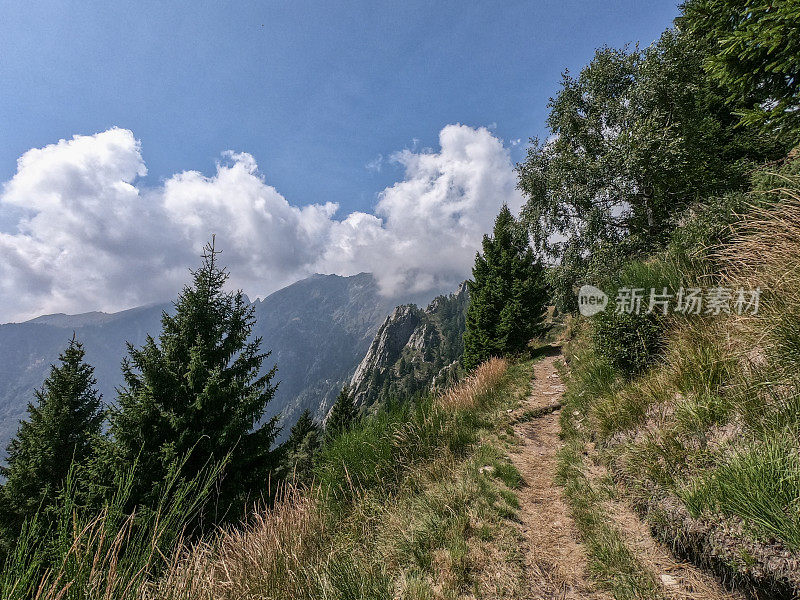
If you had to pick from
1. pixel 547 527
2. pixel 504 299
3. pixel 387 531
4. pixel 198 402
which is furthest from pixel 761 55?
pixel 198 402

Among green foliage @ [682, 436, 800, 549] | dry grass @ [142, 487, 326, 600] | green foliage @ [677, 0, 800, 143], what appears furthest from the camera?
green foliage @ [677, 0, 800, 143]

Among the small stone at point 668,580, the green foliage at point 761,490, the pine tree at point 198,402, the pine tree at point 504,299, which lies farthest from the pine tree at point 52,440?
the pine tree at point 504,299

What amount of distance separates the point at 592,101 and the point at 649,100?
304 cm

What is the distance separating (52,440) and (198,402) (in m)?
11.5

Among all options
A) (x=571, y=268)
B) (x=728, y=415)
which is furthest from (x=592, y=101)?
(x=728, y=415)

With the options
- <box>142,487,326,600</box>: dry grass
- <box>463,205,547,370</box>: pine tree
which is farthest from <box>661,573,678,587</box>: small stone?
<box>463,205,547,370</box>: pine tree

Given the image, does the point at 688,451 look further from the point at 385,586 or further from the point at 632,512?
the point at 385,586

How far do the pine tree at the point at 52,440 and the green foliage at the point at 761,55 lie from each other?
72.7 feet

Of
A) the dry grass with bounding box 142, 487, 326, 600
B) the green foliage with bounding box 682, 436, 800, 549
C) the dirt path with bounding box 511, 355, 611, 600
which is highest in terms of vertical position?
the green foliage with bounding box 682, 436, 800, 549

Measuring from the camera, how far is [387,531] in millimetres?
3986

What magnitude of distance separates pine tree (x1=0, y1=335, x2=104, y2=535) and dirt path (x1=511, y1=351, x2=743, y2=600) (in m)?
15.7

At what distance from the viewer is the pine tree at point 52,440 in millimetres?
12719

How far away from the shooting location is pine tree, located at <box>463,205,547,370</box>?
20484 millimetres

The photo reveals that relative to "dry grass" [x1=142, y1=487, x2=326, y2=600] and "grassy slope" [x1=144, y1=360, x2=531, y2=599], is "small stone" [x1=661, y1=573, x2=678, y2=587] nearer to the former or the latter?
"grassy slope" [x1=144, y1=360, x2=531, y2=599]
